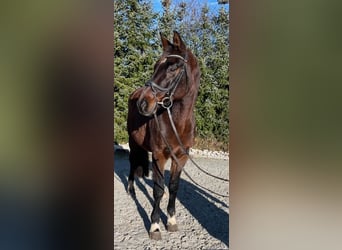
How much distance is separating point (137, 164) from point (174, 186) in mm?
207

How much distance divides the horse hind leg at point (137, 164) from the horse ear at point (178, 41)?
18.9 inches

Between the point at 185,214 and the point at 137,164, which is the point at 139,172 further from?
the point at 185,214

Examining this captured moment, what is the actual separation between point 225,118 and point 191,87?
0.92ft

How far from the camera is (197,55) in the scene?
1.14 meters

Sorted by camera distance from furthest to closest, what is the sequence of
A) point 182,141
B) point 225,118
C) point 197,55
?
point 182,141 → point 197,55 → point 225,118

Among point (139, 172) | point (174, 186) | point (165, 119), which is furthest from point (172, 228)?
point (165, 119)

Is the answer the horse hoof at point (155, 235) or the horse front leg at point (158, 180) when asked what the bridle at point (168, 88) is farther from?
the horse hoof at point (155, 235)

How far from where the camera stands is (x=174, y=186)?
1350 mm

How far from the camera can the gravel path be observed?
101 centimetres

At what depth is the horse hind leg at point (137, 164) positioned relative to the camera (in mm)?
1245
